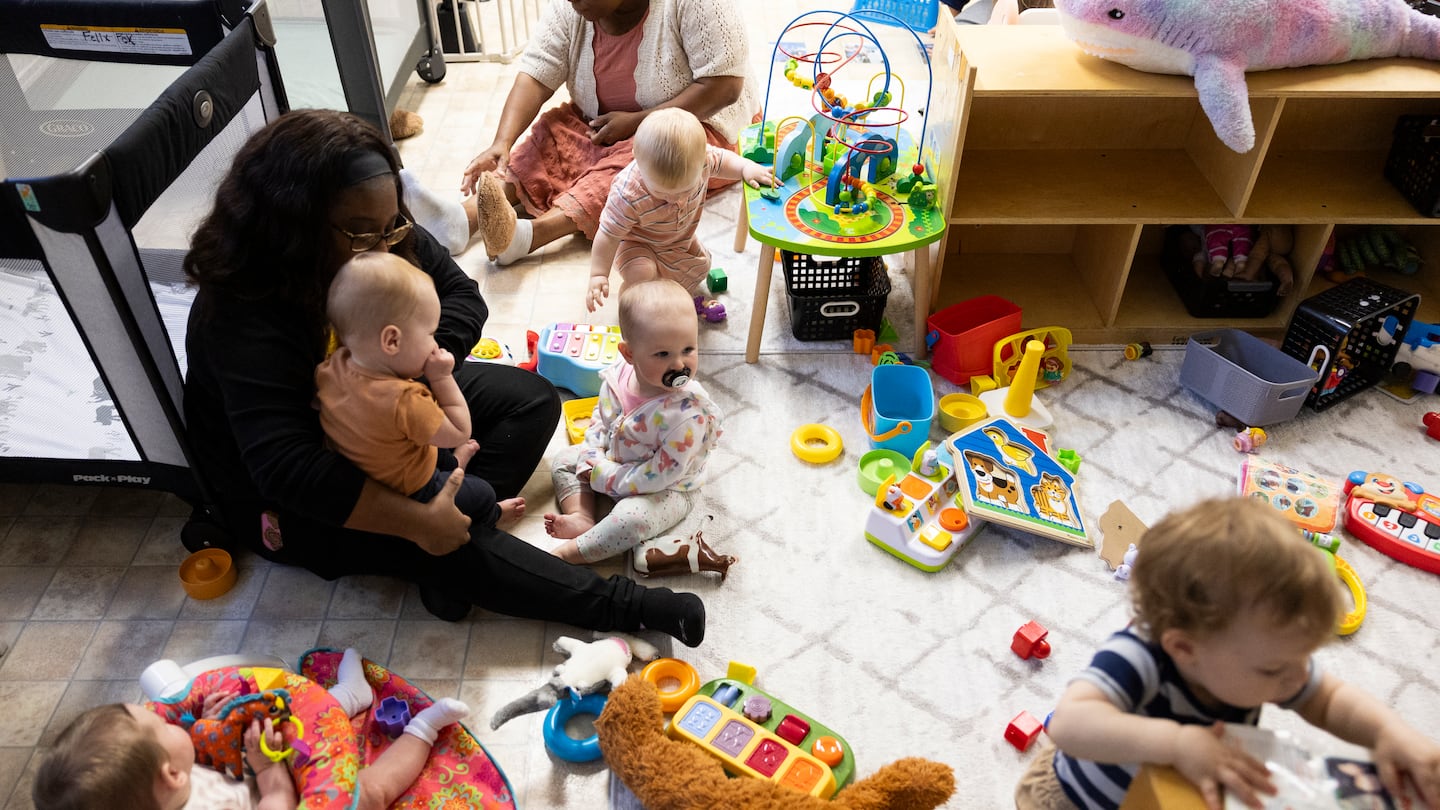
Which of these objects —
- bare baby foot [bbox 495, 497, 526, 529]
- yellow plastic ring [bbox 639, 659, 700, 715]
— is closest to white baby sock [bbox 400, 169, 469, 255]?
bare baby foot [bbox 495, 497, 526, 529]

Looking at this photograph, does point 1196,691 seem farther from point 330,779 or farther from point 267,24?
point 267,24

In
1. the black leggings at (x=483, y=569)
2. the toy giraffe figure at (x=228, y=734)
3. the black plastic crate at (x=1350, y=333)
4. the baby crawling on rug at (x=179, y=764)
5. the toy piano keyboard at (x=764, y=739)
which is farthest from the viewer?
the black plastic crate at (x=1350, y=333)

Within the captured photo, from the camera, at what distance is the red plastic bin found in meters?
2.32

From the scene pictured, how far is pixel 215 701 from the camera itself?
145cm

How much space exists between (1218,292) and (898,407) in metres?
0.87

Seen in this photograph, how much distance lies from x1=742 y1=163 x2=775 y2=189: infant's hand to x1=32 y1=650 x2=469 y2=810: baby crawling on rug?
1357 mm

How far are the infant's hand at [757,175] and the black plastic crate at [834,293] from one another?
0.20 m

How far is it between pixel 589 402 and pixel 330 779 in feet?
3.41

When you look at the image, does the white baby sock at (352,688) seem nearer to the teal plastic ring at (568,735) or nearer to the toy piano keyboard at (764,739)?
the teal plastic ring at (568,735)

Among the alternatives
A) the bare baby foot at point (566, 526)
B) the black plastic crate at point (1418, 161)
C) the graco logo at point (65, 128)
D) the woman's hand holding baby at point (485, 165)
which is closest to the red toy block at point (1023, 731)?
the bare baby foot at point (566, 526)

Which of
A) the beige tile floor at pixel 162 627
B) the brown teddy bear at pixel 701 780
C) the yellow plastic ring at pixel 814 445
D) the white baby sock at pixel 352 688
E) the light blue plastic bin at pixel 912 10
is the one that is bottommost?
the beige tile floor at pixel 162 627

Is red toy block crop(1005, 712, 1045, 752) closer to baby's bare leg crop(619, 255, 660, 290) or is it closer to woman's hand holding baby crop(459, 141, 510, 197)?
baby's bare leg crop(619, 255, 660, 290)

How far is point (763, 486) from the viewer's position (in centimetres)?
210

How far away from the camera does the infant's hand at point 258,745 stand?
4.57ft
